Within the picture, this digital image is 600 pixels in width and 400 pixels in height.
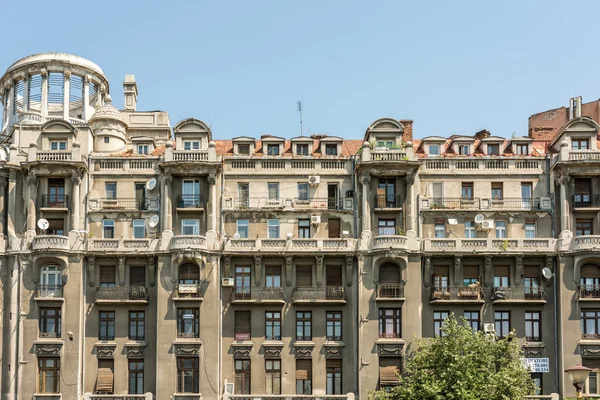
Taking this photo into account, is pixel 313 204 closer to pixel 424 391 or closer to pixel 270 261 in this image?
pixel 270 261

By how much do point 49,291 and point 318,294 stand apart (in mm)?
16454

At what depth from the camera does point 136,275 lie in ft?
210

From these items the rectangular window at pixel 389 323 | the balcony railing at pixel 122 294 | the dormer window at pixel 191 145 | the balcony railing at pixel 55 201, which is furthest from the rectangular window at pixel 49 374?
the rectangular window at pixel 389 323

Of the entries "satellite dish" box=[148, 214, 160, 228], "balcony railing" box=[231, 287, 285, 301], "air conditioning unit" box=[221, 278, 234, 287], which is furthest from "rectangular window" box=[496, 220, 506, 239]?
"satellite dish" box=[148, 214, 160, 228]

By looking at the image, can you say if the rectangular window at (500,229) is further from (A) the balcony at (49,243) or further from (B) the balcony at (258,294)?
(A) the balcony at (49,243)

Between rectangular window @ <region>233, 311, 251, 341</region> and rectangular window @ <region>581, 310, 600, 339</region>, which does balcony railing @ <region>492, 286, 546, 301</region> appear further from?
rectangular window @ <region>233, 311, 251, 341</region>

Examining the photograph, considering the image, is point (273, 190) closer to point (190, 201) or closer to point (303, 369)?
point (190, 201)

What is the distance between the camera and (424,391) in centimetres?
5581

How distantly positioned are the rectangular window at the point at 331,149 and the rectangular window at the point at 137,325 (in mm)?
15911

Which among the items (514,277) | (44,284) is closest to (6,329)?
(44,284)

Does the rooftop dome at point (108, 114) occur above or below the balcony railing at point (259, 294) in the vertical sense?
above

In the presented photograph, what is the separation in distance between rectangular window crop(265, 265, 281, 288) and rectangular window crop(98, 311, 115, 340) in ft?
32.1

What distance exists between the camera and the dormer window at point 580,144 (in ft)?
215

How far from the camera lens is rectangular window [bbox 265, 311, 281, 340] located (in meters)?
62.9
